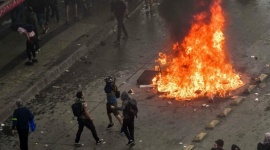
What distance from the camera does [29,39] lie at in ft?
74.3

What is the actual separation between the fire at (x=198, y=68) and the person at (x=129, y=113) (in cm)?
287

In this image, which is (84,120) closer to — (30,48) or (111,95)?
(111,95)

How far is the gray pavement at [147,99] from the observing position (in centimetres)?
1864

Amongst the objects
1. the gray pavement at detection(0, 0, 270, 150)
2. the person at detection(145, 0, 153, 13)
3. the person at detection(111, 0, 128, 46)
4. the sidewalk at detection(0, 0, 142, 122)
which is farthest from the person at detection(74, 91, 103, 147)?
the person at detection(145, 0, 153, 13)

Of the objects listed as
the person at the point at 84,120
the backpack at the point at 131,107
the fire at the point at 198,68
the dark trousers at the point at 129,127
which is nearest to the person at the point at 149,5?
the fire at the point at 198,68

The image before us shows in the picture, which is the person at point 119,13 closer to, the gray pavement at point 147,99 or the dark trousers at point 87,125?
the gray pavement at point 147,99

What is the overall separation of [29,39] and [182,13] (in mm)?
4405

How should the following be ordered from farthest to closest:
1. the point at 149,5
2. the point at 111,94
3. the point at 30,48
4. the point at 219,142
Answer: the point at 149,5 → the point at 30,48 → the point at 111,94 → the point at 219,142

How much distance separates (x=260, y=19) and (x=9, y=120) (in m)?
10.0

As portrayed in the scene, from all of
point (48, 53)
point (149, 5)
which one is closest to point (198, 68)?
point (48, 53)

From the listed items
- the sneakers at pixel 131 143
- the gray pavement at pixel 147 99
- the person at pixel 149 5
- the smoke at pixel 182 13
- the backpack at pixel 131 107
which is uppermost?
the smoke at pixel 182 13

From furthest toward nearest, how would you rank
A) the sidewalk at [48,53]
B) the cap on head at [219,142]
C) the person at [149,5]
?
the person at [149,5] < the sidewalk at [48,53] < the cap on head at [219,142]

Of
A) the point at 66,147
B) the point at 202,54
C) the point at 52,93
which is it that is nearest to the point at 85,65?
the point at 52,93

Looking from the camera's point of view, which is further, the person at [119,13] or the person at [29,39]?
the person at [119,13]
